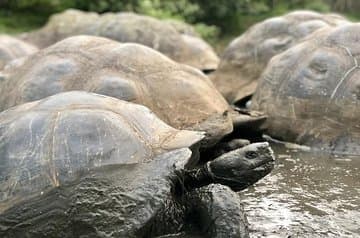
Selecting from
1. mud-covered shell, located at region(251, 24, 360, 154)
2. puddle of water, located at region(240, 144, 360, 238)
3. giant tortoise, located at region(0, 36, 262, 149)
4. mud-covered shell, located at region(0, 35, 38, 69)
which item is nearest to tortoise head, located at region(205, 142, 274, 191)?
puddle of water, located at region(240, 144, 360, 238)

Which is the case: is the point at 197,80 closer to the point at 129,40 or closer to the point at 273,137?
the point at 273,137

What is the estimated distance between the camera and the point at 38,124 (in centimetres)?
361

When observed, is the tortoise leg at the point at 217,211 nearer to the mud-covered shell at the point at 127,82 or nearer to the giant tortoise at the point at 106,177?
the giant tortoise at the point at 106,177

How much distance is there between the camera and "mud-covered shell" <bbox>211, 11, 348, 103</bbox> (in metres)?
8.09

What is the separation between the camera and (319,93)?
586 centimetres

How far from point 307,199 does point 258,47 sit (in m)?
4.36

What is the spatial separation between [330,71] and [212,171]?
2462 mm

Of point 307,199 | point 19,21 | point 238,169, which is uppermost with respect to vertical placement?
point 238,169

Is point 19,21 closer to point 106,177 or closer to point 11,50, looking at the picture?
→ point 11,50

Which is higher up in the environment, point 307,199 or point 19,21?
point 307,199

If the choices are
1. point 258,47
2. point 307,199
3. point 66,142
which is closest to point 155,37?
point 258,47

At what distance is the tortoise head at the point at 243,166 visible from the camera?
374 centimetres

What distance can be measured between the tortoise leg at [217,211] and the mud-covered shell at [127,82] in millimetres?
1262

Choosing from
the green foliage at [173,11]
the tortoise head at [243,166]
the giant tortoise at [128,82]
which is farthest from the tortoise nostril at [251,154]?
the green foliage at [173,11]
